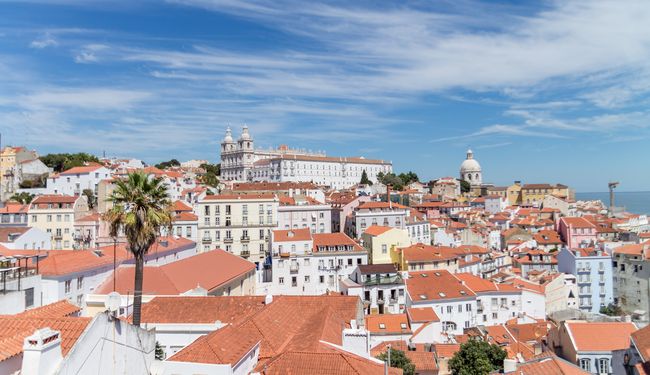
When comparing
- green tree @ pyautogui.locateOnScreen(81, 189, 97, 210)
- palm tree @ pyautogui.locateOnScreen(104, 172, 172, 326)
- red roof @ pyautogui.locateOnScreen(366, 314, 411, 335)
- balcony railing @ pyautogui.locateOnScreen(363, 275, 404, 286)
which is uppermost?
green tree @ pyautogui.locateOnScreen(81, 189, 97, 210)

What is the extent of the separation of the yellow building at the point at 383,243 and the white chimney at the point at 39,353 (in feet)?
152

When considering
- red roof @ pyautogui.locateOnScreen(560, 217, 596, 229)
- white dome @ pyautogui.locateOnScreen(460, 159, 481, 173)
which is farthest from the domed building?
red roof @ pyautogui.locateOnScreen(560, 217, 596, 229)

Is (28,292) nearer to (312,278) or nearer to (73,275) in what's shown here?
(73,275)

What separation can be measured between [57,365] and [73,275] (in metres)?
24.0

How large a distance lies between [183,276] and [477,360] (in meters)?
18.5

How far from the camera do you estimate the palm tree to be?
688 inches

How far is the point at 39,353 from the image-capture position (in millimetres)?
8992

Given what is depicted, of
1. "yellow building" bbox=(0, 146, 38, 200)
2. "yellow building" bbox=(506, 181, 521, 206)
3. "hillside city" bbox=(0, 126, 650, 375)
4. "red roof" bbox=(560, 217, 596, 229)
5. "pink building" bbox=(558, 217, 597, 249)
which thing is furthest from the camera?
"yellow building" bbox=(506, 181, 521, 206)

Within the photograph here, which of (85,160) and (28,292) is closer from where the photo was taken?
(28,292)

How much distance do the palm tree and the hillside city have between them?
5 cm

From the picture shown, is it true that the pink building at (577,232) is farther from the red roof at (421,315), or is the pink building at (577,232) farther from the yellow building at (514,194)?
the yellow building at (514,194)

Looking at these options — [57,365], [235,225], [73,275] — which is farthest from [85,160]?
[57,365]

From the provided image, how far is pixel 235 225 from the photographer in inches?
2339

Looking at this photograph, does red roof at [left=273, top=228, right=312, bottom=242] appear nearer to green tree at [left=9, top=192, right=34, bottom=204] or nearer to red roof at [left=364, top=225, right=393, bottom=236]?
red roof at [left=364, top=225, right=393, bottom=236]
